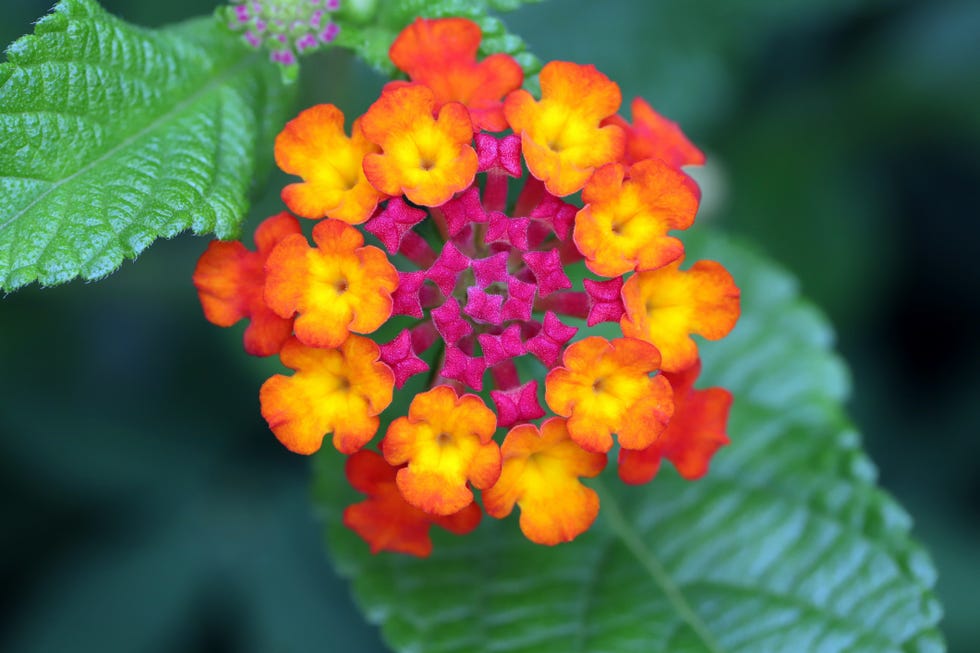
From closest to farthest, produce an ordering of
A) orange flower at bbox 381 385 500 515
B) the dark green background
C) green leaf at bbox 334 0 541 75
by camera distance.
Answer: orange flower at bbox 381 385 500 515 → green leaf at bbox 334 0 541 75 → the dark green background

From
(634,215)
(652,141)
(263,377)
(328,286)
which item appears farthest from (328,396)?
(263,377)

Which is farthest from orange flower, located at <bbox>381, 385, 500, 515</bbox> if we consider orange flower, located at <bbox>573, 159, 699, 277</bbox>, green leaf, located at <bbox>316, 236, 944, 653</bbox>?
green leaf, located at <bbox>316, 236, 944, 653</bbox>

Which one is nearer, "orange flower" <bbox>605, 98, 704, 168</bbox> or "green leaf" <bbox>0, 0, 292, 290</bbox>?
"green leaf" <bbox>0, 0, 292, 290</bbox>

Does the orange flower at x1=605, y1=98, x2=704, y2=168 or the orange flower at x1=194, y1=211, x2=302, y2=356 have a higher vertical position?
the orange flower at x1=605, y1=98, x2=704, y2=168

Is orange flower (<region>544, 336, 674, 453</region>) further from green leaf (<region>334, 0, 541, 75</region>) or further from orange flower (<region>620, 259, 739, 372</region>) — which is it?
green leaf (<region>334, 0, 541, 75</region>)

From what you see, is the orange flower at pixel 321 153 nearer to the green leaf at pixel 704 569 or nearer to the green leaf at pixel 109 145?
the green leaf at pixel 109 145

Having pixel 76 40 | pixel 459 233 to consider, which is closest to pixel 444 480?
pixel 459 233
